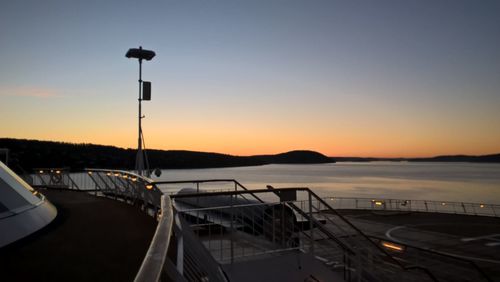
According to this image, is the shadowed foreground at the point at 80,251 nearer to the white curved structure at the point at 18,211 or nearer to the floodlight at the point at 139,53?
the white curved structure at the point at 18,211

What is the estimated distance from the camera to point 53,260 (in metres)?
4.54

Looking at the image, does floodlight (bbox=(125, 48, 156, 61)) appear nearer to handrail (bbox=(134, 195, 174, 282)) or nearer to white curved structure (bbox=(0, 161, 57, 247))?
white curved structure (bbox=(0, 161, 57, 247))

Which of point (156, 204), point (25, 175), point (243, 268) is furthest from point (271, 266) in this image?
point (25, 175)

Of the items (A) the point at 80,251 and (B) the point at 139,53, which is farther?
(B) the point at 139,53

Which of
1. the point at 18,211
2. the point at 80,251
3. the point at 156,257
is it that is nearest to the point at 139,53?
the point at 18,211

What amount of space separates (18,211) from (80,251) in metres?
1.61

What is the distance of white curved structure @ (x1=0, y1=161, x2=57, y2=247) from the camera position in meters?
5.30

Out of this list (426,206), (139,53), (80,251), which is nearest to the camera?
(80,251)

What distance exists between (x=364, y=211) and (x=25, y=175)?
28154mm

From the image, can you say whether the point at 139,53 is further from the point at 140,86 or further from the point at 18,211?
the point at 18,211

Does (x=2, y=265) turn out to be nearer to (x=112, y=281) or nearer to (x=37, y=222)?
(x=112, y=281)

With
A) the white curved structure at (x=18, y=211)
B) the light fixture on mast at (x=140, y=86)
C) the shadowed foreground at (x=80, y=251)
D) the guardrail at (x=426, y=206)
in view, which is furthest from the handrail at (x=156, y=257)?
the guardrail at (x=426, y=206)

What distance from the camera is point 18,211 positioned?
5785mm

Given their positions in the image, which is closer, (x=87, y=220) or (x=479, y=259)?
(x=87, y=220)
